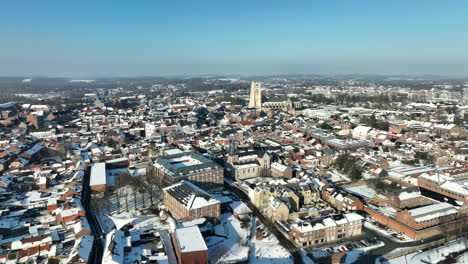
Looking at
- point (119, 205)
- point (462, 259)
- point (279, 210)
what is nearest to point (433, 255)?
point (462, 259)

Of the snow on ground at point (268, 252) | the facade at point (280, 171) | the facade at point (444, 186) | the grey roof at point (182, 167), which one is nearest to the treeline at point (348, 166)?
the facade at point (444, 186)

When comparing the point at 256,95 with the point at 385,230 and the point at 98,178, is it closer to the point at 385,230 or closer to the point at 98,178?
the point at 98,178

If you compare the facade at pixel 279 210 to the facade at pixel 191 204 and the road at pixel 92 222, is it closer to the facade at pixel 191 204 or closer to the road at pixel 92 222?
the facade at pixel 191 204

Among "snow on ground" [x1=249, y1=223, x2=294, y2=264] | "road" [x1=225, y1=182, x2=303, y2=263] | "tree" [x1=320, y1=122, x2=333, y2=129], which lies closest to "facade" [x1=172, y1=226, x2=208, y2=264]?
"snow on ground" [x1=249, y1=223, x2=294, y2=264]

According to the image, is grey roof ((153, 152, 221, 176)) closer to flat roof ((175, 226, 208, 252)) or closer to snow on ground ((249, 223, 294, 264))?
flat roof ((175, 226, 208, 252))

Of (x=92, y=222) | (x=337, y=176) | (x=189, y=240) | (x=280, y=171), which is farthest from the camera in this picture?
(x=337, y=176)
